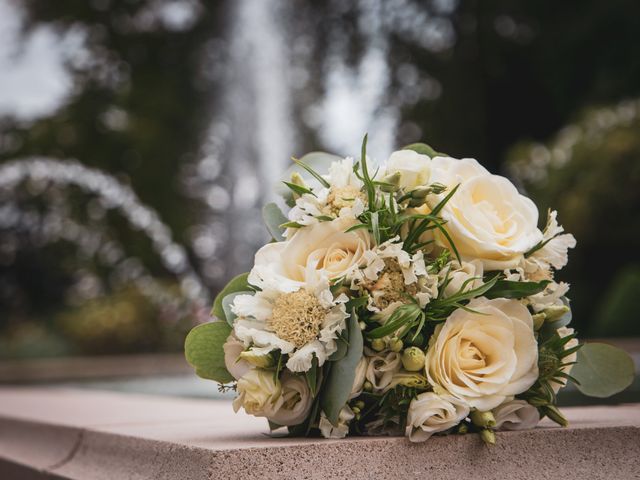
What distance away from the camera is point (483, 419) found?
44.1 inches

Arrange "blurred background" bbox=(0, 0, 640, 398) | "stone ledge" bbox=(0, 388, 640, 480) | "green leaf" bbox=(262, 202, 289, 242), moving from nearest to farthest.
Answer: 1. "stone ledge" bbox=(0, 388, 640, 480)
2. "green leaf" bbox=(262, 202, 289, 242)
3. "blurred background" bbox=(0, 0, 640, 398)

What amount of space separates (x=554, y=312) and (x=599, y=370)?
7.0 inches

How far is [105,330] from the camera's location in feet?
29.9

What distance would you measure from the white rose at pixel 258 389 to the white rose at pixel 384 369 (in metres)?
0.13

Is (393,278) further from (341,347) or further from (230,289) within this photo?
(230,289)

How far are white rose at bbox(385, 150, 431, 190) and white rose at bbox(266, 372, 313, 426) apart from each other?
1.05 feet

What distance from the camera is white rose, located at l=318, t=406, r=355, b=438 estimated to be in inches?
43.9

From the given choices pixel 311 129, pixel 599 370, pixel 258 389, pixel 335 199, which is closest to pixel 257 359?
pixel 258 389

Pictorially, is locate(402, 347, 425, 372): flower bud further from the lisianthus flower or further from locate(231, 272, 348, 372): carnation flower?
the lisianthus flower

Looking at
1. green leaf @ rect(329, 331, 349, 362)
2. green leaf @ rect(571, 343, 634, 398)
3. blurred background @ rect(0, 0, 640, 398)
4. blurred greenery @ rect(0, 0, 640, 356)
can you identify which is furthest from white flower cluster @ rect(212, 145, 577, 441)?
blurred background @ rect(0, 0, 640, 398)

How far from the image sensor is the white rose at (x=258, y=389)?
108 cm

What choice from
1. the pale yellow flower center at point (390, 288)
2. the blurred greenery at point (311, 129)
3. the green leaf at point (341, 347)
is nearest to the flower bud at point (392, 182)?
the pale yellow flower center at point (390, 288)

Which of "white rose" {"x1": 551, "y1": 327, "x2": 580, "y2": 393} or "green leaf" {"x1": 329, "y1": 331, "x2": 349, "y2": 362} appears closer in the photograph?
"green leaf" {"x1": 329, "y1": 331, "x2": 349, "y2": 362}

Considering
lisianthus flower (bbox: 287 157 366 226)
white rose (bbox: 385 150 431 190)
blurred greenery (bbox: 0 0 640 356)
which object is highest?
white rose (bbox: 385 150 431 190)
